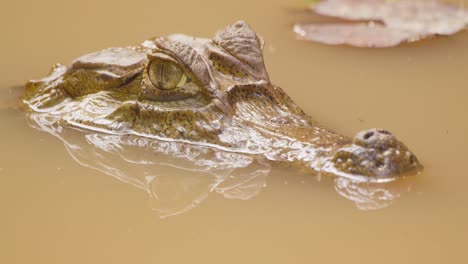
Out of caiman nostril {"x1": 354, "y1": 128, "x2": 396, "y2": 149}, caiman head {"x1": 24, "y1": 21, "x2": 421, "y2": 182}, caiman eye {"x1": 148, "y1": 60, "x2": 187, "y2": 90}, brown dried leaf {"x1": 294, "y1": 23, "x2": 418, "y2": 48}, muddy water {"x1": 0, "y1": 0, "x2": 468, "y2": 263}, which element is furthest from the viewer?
brown dried leaf {"x1": 294, "y1": 23, "x2": 418, "y2": 48}

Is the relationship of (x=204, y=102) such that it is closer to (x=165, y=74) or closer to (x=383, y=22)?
(x=165, y=74)

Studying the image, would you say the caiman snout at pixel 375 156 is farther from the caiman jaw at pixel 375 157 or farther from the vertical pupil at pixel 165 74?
the vertical pupil at pixel 165 74

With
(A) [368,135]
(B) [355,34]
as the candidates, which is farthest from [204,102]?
(B) [355,34]

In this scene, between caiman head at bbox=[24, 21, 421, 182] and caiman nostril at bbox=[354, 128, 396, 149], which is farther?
caiman head at bbox=[24, 21, 421, 182]

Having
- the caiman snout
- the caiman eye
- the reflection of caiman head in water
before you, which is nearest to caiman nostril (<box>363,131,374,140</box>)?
the caiman snout

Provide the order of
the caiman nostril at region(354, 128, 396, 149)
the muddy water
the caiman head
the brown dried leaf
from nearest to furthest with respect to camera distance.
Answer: the muddy water → the caiman nostril at region(354, 128, 396, 149) → the caiman head → the brown dried leaf

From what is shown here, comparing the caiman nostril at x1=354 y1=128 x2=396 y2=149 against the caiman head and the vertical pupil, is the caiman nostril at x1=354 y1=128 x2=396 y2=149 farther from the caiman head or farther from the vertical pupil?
the vertical pupil

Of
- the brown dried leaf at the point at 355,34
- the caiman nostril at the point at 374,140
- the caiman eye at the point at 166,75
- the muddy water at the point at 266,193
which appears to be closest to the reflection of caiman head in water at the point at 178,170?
the muddy water at the point at 266,193
